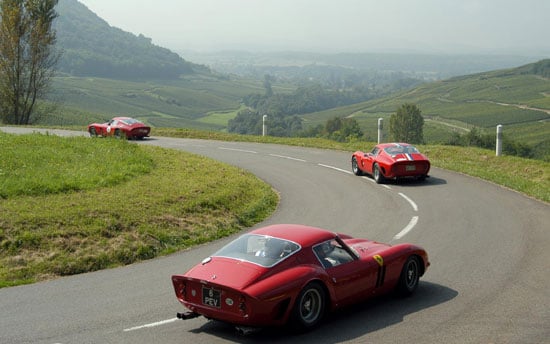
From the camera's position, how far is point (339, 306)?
9523 mm

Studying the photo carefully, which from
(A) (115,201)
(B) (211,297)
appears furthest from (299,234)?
(A) (115,201)

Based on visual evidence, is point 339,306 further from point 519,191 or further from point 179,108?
point 179,108

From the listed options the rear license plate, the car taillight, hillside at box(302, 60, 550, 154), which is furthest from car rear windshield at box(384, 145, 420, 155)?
hillside at box(302, 60, 550, 154)

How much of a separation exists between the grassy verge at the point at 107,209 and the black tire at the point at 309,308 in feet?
16.6

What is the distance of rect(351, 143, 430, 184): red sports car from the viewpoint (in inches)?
884

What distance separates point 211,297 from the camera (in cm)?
884

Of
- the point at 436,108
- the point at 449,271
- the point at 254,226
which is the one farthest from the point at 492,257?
the point at 436,108

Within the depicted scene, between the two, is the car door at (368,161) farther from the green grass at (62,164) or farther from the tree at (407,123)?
the tree at (407,123)

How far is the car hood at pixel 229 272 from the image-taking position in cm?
877

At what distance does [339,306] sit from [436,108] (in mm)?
168227

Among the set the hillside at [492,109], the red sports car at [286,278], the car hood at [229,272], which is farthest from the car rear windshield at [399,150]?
the hillside at [492,109]

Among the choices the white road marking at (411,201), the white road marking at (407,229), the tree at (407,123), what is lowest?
the tree at (407,123)

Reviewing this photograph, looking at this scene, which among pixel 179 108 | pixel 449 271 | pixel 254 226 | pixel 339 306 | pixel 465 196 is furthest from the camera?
pixel 179 108

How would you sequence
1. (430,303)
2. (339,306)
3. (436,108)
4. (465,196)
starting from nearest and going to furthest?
1. (339,306)
2. (430,303)
3. (465,196)
4. (436,108)
